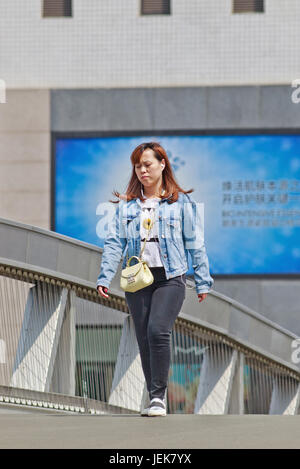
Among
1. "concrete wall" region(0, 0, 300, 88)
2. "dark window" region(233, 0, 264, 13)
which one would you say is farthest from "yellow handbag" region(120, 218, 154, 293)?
"dark window" region(233, 0, 264, 13)

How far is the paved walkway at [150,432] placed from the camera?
4.04 meters

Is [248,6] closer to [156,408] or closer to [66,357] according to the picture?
[66,357]

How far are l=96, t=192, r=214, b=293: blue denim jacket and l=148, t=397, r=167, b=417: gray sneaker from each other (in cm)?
69

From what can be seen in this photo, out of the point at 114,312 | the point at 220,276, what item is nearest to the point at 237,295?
the point at 220,276

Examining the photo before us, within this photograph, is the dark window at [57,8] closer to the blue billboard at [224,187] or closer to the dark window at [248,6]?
the blue billboard at [224,187]

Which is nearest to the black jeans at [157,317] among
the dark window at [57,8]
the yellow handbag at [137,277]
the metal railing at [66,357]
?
the yellow handbag at [137,277]

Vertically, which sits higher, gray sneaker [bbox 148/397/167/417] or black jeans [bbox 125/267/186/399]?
black jeans [bbox 125/267/186/399]

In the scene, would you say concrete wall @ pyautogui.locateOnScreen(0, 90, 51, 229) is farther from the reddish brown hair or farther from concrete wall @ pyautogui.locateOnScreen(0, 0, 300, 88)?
the reddish brown hair

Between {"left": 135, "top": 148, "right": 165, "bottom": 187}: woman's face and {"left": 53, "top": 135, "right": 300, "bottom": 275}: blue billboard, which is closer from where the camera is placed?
{"left": 135, "top": 148, "right": 165, "bottom": 187}: woman's face

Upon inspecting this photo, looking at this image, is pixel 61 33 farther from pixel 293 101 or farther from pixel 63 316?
pixel 63 316

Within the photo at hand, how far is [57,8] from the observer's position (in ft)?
78.2

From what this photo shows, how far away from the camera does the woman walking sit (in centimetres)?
596

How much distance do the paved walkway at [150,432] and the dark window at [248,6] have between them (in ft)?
61.9

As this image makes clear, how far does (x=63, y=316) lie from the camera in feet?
34.8
